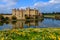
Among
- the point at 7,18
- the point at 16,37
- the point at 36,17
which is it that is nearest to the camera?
the point at 16,37

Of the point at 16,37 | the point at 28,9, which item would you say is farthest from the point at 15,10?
the point at 16,37

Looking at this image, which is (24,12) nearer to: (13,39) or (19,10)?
(19,10)

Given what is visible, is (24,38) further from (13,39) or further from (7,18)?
(7,18)

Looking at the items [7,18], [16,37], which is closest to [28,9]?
[7,18]

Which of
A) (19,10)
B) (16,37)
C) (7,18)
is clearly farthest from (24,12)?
(16,37)

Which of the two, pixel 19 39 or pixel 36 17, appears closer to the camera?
pixel 19 39

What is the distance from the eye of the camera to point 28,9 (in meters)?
133

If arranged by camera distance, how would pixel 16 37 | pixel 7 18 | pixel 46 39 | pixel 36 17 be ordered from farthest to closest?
pixel 36 17 → pixel 7 18 → pixel 16 37 → pixel 46 39

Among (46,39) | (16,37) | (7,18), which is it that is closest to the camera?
(46,39)

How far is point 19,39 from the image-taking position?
13586mm

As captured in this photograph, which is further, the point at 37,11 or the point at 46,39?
the point at 37,11

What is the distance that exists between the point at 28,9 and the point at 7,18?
1822 cm

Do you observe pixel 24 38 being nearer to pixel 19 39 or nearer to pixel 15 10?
pixel 19 39

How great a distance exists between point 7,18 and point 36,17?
794 inches
